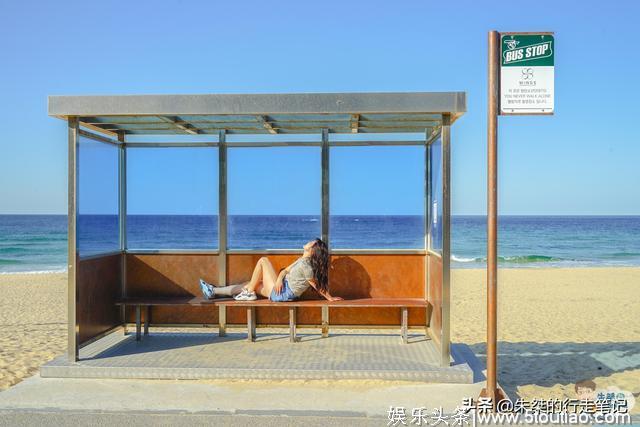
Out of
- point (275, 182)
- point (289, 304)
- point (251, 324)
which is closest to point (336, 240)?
point (275, 182)

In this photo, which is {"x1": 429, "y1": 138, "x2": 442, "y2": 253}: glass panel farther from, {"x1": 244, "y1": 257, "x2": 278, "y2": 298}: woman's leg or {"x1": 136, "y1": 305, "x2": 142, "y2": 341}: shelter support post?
{"x1": 136, "y1": 305, "x2": 142, "y2": 341}: shelter support post

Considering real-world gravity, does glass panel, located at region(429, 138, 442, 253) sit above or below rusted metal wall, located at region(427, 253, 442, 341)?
above

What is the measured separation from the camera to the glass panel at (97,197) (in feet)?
21.0

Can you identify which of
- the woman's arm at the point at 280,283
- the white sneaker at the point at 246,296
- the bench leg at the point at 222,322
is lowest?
the bench leg at the point at 222,322

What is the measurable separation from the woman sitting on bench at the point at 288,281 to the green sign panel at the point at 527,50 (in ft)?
10.4

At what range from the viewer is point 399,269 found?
7562 millimetres

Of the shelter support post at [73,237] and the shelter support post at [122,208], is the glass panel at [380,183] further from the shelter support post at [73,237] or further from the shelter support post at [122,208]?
the shelter support post at [73,237]

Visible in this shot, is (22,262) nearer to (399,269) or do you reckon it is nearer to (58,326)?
(58,326)

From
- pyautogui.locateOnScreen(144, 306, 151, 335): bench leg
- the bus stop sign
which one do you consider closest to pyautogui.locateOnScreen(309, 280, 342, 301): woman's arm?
pyautogui.locateOnScreen(144, 306, 151, 335): bench leg

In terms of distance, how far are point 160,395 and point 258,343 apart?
186 cm

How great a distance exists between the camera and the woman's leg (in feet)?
24.1

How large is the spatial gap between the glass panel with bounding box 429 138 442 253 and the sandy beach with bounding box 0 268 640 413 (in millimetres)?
1697

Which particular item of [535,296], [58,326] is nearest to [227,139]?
[58,326]

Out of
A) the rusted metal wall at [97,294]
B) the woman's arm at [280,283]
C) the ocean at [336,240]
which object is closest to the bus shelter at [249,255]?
the rusted metal wall at [97,294]
